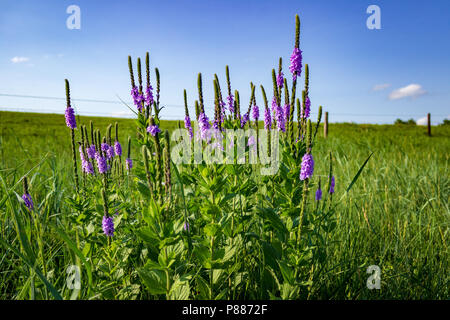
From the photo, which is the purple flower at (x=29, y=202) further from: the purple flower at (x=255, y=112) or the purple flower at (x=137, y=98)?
the purple flower at (x=255, y=112)

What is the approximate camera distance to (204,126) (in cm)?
291

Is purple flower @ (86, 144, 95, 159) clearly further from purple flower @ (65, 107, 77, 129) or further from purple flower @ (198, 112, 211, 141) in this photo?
purple flower @ (198, 112, 211, 141)

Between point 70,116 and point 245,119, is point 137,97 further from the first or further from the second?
point 245,119

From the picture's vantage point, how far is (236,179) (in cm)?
293

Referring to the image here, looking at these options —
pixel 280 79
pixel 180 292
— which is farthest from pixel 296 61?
pixel 180 292

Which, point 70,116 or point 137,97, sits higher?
point 137,97

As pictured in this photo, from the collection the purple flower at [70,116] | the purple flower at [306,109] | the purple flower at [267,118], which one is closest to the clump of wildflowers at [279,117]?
the purple flower at [267,118]

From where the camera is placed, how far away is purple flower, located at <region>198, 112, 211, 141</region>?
287 cm

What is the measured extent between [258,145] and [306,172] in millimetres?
1209

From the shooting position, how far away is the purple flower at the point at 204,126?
2.87 metres

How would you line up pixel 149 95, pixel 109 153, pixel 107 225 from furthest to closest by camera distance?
pixel 109 153 → pixel 149 95 → pixel 107 225
